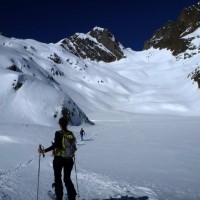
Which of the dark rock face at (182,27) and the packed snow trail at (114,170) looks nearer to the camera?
the packed snow trail at (114,170)

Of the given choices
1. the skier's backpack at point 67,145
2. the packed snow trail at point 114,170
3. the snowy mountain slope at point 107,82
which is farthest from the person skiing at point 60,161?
the snowy mountain slope at point 107,82

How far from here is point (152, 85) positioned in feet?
335

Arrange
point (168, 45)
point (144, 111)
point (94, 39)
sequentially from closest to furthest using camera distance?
point (144, 111)
point (168, 45)
point (94, 39)

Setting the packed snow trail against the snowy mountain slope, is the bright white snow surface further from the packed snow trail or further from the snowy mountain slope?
the snowy mountain slope

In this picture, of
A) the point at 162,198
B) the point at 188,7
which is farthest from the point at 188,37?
the point at 162,198

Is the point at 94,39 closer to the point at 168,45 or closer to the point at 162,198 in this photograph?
the point at 168,45

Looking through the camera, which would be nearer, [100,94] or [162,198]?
[162,198]

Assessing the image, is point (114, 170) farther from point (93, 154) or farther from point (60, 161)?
point (60, 161)

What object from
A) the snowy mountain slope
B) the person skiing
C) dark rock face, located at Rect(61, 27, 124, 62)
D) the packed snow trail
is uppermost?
dark rock face, located at Rect(61, 27, 124, 62)

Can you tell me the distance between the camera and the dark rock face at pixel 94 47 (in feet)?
549

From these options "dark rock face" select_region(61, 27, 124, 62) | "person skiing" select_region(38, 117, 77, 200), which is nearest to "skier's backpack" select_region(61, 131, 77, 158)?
"person skiing" select_region(38, 117, 77, 200)

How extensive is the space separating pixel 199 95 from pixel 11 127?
5759cm

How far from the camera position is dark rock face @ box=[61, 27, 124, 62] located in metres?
167

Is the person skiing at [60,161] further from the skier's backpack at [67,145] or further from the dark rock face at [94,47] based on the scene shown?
the dark rock face at [94,47]
